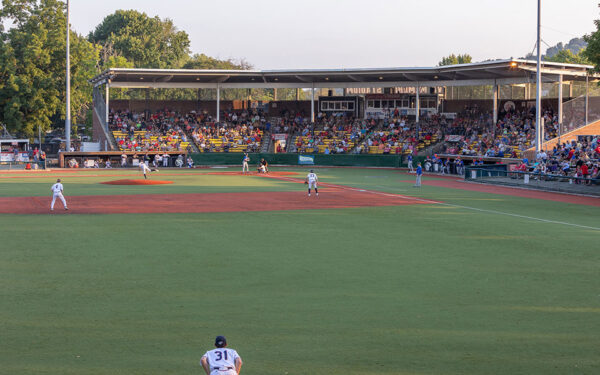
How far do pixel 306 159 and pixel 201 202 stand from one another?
36.6m

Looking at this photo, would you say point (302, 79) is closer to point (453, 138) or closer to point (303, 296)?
point (453, 138)

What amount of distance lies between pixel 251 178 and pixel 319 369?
40.4 meters

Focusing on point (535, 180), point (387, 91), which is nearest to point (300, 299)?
point (535, 180)

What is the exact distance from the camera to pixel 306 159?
220 feet

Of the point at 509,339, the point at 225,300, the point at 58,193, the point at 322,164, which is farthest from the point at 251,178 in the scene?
the point at 509,339

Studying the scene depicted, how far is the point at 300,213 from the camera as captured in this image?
26625 millimetres

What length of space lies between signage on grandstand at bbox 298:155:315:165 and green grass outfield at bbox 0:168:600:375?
4294cm

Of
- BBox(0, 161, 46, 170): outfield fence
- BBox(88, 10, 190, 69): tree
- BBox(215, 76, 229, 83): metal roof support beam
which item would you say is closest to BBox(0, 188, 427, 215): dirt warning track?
BBox(0, 161, 46, 170): outfield fence

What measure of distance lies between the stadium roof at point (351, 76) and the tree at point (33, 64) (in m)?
4.64

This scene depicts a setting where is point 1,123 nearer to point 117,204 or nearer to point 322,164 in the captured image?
point 322,164

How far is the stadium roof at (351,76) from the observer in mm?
57125

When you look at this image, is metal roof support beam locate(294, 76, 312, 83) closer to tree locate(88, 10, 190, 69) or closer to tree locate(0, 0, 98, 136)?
tree locate(0, 0, 98, 136)

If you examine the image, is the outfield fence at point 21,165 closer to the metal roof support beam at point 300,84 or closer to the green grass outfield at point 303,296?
the metal roof support beam at point 300,84

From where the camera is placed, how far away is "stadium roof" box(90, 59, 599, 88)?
57.1 meters
